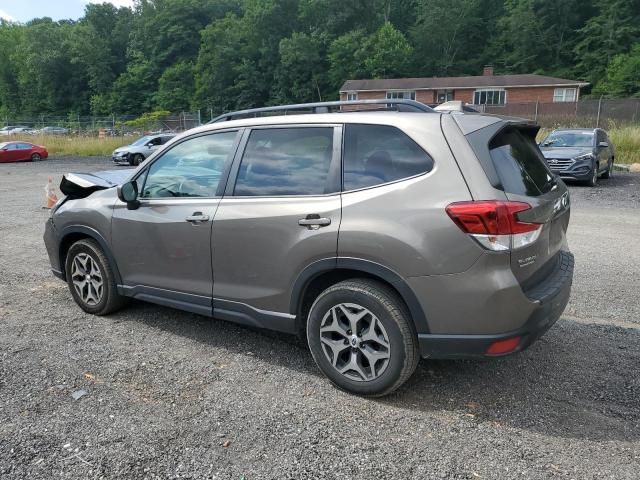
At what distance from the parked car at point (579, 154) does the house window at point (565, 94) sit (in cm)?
3743

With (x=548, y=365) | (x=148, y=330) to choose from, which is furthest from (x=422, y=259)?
(x=148, y=330)

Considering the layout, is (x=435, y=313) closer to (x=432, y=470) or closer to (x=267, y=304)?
(x=432, y=470)

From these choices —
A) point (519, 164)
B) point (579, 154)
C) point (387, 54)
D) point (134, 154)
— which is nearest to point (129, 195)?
point (519, 164)

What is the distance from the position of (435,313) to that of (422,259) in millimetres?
327

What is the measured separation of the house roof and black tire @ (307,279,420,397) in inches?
2070

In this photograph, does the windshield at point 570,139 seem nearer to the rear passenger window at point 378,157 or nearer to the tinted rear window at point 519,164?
the tinted rear window at point 519,164

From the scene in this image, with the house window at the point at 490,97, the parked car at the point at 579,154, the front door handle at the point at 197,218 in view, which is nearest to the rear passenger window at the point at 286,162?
the front door handle at the point at 197,218

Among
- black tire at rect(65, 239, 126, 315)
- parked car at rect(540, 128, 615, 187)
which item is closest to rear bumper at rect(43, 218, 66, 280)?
black tire at rect(65, 239, 126, 315)

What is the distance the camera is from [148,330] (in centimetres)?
453

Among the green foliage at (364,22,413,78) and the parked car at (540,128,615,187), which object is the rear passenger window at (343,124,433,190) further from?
the green foliage at (364,22,413,78)

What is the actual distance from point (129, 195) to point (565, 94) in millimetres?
53487

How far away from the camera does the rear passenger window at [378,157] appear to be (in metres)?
3.13

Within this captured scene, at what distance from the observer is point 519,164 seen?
11.0 ft

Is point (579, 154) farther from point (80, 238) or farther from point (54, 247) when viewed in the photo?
point (54, 247)
